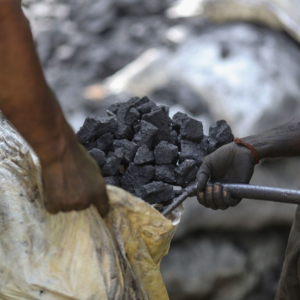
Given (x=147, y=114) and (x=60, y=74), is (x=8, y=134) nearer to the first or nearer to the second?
(x=147, y=114)

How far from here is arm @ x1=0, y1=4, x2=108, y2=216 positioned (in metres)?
1.06

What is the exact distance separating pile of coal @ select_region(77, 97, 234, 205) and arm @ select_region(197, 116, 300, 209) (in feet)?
0.23

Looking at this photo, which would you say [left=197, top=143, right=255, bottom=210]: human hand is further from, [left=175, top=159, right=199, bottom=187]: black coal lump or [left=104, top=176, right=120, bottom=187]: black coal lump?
[left=104, top=176, right=120, bottom=187]: black coal lump

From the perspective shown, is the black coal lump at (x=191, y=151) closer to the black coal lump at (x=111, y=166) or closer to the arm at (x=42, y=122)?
the black coal lump at (x=111, y=166)

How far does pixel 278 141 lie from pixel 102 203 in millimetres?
710

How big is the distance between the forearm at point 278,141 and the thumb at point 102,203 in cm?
60

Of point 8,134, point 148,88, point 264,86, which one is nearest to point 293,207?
point 264,86

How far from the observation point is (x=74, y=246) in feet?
4.16

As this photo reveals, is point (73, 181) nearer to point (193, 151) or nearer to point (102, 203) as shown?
point (102, 203)

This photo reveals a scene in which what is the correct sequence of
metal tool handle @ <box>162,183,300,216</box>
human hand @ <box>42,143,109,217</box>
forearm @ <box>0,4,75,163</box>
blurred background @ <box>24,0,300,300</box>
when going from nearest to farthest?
forearm @ <box>0,4,75,163</box>, human hand @ <box>42,143,109,217</box>, metal tool handle @ <box>162,183,300,216</box>, blurred background @ <box>24,0,300,300</box>

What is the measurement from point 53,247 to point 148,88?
233 centimetres

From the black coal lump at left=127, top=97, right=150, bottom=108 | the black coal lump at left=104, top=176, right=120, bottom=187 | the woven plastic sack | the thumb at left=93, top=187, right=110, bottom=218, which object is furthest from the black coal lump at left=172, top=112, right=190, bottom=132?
the thumb at left=93, top=187, right=110, bottom=218

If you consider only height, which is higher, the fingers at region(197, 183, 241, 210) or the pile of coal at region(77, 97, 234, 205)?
the pile of coal at region(77, 97, 234, 205)

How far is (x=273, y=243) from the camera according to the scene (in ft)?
10.8
